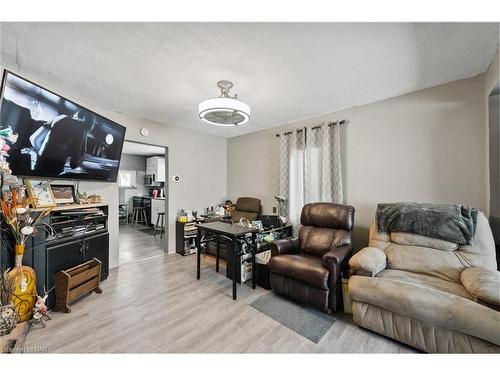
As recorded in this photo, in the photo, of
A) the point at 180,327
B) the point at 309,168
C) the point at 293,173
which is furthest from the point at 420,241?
the point at 180,327

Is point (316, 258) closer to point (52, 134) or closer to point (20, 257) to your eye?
point (20, 257)

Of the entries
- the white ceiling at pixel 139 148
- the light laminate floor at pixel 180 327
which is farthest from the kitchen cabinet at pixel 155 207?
the light laminate floor at pixel 180 327

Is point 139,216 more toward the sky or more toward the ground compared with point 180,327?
more toward the sky

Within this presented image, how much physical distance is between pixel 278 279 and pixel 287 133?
2.45 metres

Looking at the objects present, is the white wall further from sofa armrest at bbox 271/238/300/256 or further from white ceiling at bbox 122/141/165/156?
sofa armrest at bbox 271/238/300/256

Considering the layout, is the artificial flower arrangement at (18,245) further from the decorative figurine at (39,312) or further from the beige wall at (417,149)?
the beige wall at (417,149)

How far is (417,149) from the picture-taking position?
95.8 inches

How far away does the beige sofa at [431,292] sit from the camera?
52.3 inches

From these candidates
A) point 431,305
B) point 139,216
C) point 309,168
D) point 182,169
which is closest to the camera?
point 431,305

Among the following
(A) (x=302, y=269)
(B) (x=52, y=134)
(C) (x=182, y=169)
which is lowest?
(A) (x=302, y=269)

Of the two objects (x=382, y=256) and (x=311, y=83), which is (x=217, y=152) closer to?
(x=311, y=83)

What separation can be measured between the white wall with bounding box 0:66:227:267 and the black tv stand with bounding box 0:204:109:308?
0.48 metres

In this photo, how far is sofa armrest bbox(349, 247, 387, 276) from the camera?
6.15 feet

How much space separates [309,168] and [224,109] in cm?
195
